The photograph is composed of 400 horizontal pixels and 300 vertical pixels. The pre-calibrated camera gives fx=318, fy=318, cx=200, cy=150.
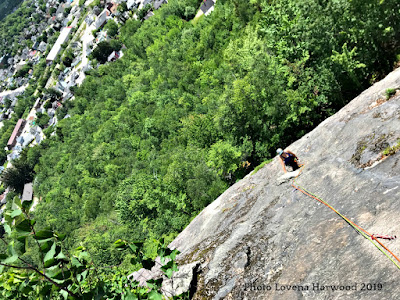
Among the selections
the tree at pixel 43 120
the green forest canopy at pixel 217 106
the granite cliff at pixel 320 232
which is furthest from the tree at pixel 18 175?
the granite cliff at pixel 320 232

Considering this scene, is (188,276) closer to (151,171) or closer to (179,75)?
(151,171)

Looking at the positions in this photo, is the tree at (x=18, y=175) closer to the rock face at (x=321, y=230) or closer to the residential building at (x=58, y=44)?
the residential building at (x=58, y=44)

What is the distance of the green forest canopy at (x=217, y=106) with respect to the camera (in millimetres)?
30875

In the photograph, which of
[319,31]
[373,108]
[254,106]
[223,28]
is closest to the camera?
[373,108]

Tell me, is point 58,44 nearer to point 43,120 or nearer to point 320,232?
point 43,120

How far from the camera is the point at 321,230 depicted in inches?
442

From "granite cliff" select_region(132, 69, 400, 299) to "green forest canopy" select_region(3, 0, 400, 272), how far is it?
15487 millimetres

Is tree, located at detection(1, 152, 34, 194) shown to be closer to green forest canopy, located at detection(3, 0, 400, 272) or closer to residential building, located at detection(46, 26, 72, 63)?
green forest canopy, located at detection(3, 0, 400, 272)

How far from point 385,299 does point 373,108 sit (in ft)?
39.2

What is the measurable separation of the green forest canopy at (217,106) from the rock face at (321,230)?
1485 cm

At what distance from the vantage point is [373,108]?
17297 mm

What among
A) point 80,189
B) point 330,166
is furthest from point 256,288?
point 80,189

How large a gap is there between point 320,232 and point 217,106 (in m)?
31.0

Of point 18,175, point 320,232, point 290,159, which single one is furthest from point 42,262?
point 18,175
